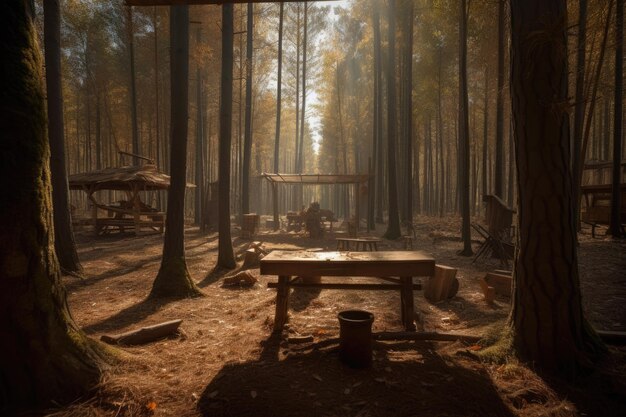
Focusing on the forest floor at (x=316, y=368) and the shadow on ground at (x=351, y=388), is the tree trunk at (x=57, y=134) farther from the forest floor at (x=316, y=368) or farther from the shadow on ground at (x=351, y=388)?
the shadow on ground at (x=351, y=388)

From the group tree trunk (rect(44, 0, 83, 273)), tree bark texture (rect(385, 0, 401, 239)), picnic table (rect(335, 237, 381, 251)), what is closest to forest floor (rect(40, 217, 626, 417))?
tree trunk (rect(44, 0, 83, 273))

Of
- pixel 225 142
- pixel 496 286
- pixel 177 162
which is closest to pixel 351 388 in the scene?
pixel 496 286

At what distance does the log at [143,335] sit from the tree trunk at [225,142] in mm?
3610

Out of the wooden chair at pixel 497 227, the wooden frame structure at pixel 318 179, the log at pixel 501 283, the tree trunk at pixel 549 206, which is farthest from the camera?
the wooden frame structure at pixel 318 179

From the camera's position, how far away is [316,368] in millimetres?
2756

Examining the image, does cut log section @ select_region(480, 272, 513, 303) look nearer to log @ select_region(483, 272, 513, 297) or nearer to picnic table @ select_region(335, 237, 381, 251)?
log @ select_region(483, 272, 513, 297)

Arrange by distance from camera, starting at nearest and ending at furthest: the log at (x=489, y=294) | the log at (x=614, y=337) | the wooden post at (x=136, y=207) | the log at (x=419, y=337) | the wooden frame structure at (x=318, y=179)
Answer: the log at (x=614, y=337) < the log at (x=419, y=337) < the log at (x=489, y=294) < the wooden post at (x=136, y=207) < the wooden frame structure at (x=318, y=179)

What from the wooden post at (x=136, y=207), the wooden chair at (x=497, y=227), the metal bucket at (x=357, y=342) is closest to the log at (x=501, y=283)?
the wooden chair at (x=497, y=227)

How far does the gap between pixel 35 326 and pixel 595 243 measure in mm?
11908

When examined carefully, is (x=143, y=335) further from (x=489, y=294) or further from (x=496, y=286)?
(x=496, y=286)

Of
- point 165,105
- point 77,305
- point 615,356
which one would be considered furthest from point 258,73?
point 615,356

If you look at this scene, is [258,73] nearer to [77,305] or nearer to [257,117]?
[257,117]

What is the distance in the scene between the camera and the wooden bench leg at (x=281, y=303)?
367 centimetres

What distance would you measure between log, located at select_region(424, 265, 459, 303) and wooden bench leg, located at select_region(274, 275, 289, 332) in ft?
8.04
